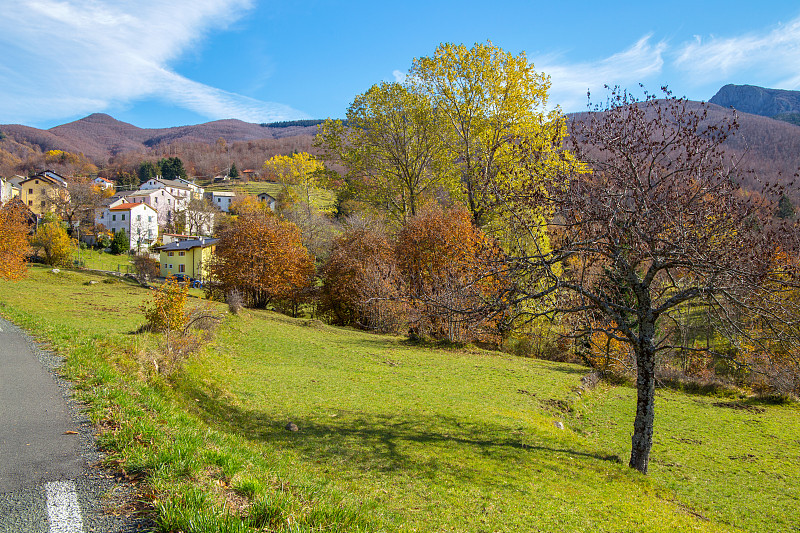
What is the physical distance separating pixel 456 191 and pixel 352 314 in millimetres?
12036

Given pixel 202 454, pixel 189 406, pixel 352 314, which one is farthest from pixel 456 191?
pixel 202 454

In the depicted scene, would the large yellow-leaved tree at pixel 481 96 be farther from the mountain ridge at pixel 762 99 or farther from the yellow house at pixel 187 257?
the mountain ridge at pixel 762 99

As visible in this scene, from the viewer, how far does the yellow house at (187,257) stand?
5584cm

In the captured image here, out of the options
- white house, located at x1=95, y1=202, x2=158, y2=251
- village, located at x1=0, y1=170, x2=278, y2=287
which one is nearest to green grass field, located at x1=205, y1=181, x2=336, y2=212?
village, located at x1=0, y1=170, x2=278, y2=287

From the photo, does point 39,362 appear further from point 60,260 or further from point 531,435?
point 60,260

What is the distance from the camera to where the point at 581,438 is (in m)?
11.1

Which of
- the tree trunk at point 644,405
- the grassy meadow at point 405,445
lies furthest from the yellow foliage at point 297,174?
the tree trunk at point 644,405

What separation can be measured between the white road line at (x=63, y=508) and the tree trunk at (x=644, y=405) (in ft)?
29.5

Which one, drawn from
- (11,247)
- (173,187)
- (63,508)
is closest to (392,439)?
(63,508)

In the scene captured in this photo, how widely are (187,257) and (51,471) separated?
193ft

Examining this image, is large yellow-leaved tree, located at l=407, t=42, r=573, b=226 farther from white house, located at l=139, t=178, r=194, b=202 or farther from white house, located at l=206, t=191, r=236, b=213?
white house, located at l=206, t=191, r=236, b=213

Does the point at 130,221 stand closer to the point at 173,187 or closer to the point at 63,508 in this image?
the point at 173,187

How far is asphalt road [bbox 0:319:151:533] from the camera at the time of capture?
351cm

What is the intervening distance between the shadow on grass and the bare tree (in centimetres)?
257
